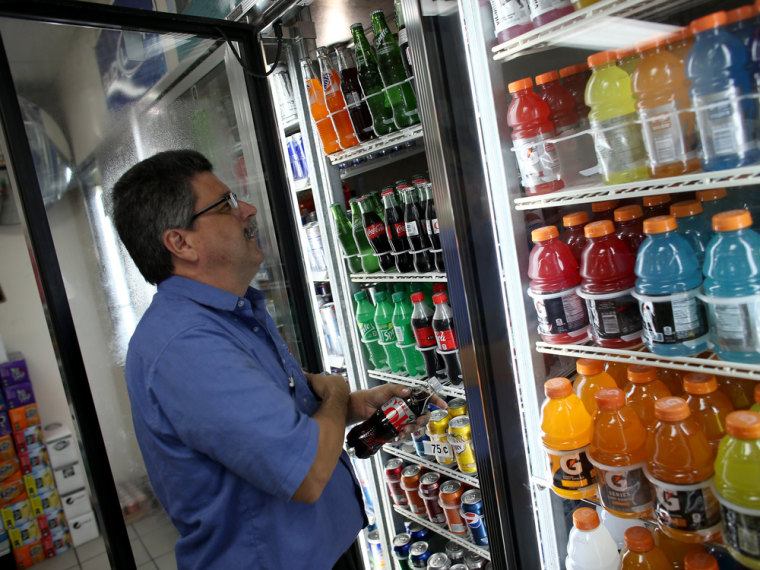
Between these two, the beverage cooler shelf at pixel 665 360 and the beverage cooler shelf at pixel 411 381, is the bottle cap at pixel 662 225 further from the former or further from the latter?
the beverage cooler shelf at pixel 411 381

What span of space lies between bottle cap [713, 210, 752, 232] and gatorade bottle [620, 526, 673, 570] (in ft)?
2.97

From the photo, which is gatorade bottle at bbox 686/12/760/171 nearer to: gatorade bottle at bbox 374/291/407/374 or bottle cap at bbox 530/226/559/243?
bottle cap at bbox 530/226/559/243

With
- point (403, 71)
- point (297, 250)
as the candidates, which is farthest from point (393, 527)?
point (403, 71)

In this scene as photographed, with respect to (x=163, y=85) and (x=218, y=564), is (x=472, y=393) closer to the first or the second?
(x=218, y=564)

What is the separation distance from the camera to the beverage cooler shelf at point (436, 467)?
7.30ft

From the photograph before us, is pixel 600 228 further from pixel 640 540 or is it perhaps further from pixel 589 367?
pixel 640 540

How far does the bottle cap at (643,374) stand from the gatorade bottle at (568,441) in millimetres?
181

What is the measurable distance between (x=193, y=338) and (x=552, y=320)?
107 cm

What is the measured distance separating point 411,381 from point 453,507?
61 centimetres

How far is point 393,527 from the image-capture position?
2807 millimetres

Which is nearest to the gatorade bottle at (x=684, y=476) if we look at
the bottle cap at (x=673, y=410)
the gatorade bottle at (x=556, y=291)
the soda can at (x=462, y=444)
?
the bottle cap at (x=673, y=410)

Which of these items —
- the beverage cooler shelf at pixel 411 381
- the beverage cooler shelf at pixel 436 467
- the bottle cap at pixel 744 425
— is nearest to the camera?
the bottle cap at pixel 744 425

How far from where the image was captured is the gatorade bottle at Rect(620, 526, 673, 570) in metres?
1.52

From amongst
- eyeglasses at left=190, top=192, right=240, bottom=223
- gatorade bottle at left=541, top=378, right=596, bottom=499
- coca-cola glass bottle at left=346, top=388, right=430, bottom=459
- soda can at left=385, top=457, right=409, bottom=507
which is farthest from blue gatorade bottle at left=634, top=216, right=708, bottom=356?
soda can at left=385, top=457, right=409, bottom=507
